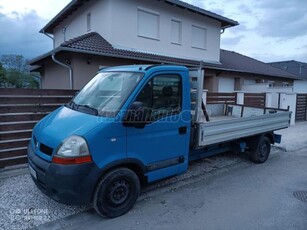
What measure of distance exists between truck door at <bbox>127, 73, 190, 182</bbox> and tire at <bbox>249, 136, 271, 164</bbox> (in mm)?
2513

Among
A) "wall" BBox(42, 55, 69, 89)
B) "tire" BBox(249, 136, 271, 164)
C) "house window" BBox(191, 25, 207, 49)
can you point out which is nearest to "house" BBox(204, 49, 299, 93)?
"house window" BBox(191, 25, 207, 49)

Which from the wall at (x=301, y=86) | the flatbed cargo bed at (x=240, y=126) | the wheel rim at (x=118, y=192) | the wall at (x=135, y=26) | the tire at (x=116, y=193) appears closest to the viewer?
the tire at (x=116, y=193)

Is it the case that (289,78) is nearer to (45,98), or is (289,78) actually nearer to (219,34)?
(219,34)

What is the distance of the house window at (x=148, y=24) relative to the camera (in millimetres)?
11670

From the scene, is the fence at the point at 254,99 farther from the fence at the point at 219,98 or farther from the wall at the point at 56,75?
the wall at the point at 56,75

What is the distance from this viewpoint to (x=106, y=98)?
3.54 m

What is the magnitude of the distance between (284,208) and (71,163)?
3282 millimetres

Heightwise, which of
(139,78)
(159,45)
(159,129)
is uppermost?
(159,45)

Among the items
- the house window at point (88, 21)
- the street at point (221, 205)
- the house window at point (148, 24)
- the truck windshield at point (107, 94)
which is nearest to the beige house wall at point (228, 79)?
the house window at point (148, 24)

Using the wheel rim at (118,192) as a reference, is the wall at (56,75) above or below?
above

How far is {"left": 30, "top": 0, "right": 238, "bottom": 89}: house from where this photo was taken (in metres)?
9.63

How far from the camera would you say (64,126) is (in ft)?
10.5

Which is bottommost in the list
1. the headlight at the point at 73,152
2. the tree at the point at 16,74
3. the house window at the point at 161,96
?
the headlight at the point at 73,152

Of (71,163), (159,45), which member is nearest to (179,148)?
(71,163)
